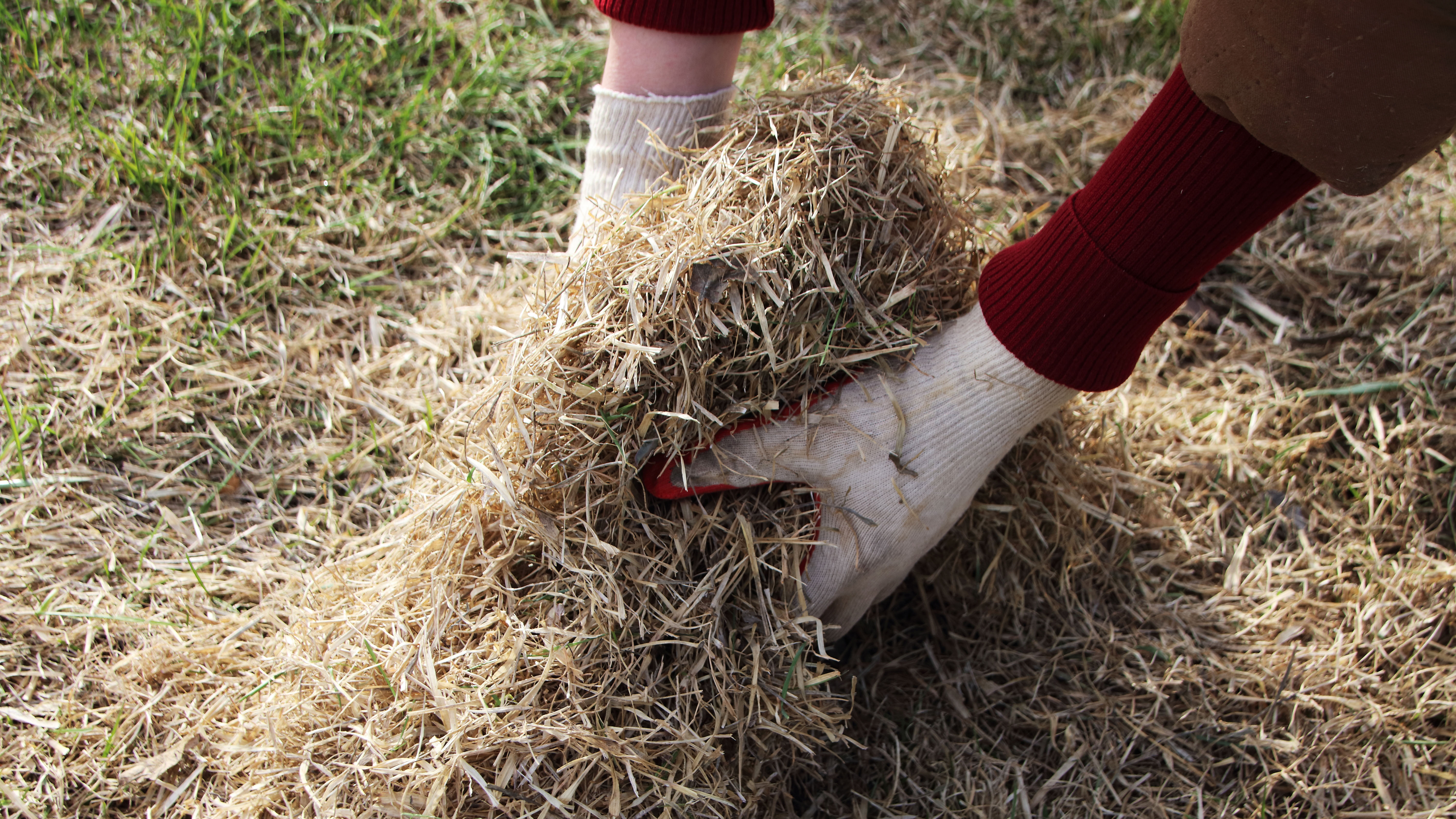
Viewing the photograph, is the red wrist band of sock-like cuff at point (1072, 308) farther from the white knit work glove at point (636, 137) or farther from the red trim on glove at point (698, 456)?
the white knit work glove at point (636, 137)

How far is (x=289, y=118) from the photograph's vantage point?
8.25ft

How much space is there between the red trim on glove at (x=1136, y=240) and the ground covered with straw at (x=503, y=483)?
0.39 m

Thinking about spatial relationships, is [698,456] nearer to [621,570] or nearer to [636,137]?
[621,570]

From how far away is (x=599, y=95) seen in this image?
1.91 meters

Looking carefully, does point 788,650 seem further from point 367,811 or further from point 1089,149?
point 1089,149

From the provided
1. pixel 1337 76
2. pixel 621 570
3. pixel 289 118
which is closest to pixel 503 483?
pixel 621 570

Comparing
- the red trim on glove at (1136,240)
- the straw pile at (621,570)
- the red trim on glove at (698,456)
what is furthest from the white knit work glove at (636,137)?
the red trim on glove at (1136,240)

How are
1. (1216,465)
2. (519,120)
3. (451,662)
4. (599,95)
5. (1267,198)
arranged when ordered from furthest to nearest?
(519,120) < (1216,465) < (599,95) < (451,662) < (1267,198)

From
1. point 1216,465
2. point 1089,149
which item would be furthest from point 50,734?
point 1089,149

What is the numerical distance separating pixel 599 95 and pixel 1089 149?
5.28ft

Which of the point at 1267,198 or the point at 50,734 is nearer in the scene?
the point at 1267,198

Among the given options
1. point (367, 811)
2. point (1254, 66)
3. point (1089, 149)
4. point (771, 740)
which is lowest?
point (367, 811)

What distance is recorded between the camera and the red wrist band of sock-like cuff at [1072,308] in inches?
61.2

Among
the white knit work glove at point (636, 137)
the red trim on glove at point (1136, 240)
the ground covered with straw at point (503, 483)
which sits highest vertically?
the red trim on glove at point (1136, 240)
